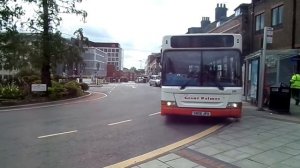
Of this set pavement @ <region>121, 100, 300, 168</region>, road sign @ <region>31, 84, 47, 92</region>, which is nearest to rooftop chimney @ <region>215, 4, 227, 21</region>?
road sign @ <region>31, 84, 47, 92</region>

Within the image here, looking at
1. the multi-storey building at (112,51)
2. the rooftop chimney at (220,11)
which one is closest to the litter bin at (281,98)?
the rooftop chimney at (220,11)

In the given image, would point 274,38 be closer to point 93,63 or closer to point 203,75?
point 203,75

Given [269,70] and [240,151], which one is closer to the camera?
[240,151]

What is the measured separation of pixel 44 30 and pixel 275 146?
19.1 m

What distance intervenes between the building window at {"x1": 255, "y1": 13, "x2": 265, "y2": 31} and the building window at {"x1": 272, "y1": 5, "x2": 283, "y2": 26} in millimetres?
2309

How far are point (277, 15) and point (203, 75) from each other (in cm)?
1911

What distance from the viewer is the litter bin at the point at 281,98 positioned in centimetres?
1527

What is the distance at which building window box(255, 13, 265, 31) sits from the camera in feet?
103

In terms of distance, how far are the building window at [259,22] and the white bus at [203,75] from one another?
20.9m

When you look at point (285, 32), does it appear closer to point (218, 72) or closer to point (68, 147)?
point (218, 72)

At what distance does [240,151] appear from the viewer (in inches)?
303

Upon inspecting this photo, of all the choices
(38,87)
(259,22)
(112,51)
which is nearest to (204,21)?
(259,22)

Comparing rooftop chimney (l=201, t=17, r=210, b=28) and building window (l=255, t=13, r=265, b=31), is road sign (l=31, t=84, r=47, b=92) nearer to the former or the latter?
building window (l=255, t=13, r=265, b=31)

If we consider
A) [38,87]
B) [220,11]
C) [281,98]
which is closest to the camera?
[281,98]
